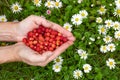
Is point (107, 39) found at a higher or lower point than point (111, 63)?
higher

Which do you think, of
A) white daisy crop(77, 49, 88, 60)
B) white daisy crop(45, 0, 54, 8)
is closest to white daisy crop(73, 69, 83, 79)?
white daisy crop(77, 49, 88, 60)

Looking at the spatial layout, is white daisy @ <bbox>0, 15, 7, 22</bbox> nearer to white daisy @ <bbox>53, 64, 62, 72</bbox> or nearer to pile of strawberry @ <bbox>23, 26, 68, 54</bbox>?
pile of strawberry @ <bbox>23, 26, 68, 54</bbox>

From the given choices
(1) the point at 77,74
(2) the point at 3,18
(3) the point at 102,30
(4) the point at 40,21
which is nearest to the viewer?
(4) the point at 40,21

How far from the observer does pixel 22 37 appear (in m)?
2.96

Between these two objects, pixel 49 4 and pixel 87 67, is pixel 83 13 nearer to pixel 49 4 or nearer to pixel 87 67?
pixel 49 4

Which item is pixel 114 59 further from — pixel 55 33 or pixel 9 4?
pixel 9 4

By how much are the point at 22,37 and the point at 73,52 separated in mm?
A: 537

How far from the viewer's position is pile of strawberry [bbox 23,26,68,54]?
2863 mm

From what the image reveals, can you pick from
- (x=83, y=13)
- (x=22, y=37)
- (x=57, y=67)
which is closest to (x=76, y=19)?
(x=83, y=13)

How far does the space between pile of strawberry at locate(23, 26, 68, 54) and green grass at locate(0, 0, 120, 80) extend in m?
0.33

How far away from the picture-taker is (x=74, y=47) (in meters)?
3.24

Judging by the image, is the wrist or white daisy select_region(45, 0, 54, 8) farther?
white daisy select_region(45, 0, 54, 8)

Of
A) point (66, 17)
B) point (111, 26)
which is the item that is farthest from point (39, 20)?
point (111, 26)

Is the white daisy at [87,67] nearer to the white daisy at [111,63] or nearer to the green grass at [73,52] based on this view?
the green grass at [73,52]
